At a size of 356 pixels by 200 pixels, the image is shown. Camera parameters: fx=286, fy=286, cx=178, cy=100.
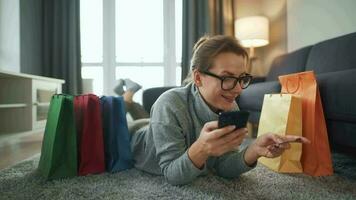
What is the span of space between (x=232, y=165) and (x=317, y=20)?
1875mm

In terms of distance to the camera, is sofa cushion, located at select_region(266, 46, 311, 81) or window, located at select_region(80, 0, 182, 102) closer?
sofa cushion, located at select_region(266, 46, 311, 81)

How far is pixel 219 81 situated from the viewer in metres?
0.81

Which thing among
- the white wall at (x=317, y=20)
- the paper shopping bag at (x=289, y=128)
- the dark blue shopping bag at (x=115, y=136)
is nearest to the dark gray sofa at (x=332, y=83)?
the paper shopping bag at (x=289, y=128)

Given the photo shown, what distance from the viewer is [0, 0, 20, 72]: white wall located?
2723 millimetres

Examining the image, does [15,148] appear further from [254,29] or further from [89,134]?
[254,29]

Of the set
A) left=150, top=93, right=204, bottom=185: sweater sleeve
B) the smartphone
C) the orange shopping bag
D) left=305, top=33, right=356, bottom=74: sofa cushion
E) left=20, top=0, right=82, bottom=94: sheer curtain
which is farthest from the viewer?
left=20, top=0, right=82, bottom=94: sheer curtain

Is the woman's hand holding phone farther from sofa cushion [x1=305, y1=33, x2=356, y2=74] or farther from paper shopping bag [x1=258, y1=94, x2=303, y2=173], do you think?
sofa cushion [x1=305, y1=33, x2=356, y2=74]

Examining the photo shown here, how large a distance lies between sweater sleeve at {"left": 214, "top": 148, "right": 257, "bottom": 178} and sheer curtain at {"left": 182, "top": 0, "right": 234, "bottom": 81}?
2.31 meters

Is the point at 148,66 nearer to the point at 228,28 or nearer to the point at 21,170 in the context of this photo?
the point at 228,28

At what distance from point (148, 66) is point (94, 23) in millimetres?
808

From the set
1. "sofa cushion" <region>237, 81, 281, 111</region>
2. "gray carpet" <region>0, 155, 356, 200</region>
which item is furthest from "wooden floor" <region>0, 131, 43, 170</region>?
"sofa cushion" <region>237, 81, 281, 111</region>

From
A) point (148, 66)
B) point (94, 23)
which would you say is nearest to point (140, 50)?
point (148, 66)

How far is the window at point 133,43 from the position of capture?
3.39 metres

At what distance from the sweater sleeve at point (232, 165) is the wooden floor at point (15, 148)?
3.04ft
